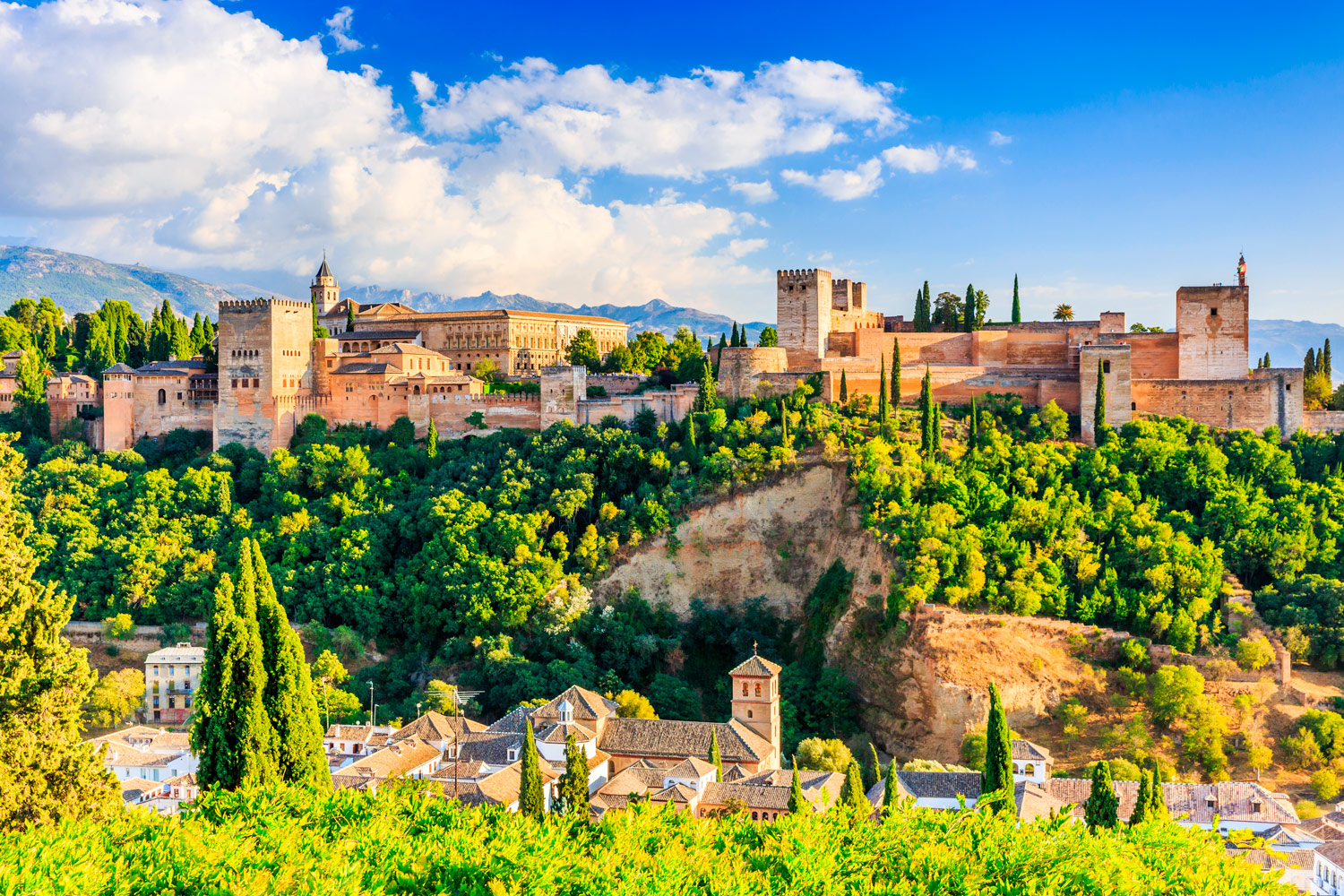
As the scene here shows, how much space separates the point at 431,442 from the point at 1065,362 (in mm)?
24203

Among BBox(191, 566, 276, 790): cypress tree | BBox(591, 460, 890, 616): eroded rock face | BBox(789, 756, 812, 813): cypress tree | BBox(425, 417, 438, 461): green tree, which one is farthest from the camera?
BBox(425, 417, 438, 461): green tree

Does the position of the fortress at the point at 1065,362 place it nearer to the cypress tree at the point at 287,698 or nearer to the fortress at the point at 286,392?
the fortress at the point at 286,392

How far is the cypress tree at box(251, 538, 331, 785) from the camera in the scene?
17.7m

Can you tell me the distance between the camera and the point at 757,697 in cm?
3534

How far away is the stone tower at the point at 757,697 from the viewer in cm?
3516

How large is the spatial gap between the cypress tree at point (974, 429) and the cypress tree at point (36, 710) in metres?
32.1

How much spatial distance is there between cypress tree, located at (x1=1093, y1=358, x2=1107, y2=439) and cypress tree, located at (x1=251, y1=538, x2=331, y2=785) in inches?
1238

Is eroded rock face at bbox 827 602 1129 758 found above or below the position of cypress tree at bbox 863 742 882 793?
above

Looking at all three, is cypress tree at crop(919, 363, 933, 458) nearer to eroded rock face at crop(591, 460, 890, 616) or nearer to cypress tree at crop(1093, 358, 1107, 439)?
eroded rock face at crop(591, 460, 890, 616)

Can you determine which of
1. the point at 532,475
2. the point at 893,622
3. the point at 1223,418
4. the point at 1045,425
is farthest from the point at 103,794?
the point at 1223,418

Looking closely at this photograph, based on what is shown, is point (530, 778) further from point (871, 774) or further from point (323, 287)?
point (323, 287)

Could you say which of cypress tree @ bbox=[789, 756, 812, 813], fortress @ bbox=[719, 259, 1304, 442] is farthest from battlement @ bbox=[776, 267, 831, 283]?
cypress tree @ bbox=[789, 756, 812, 813]

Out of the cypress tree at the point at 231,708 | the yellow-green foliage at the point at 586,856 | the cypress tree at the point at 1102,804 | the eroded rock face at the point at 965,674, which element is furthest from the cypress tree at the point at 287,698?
the eroded rock face at the point at 965,674

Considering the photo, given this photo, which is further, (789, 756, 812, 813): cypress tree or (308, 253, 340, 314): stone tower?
(308, 253, 340, 314): stone tower
